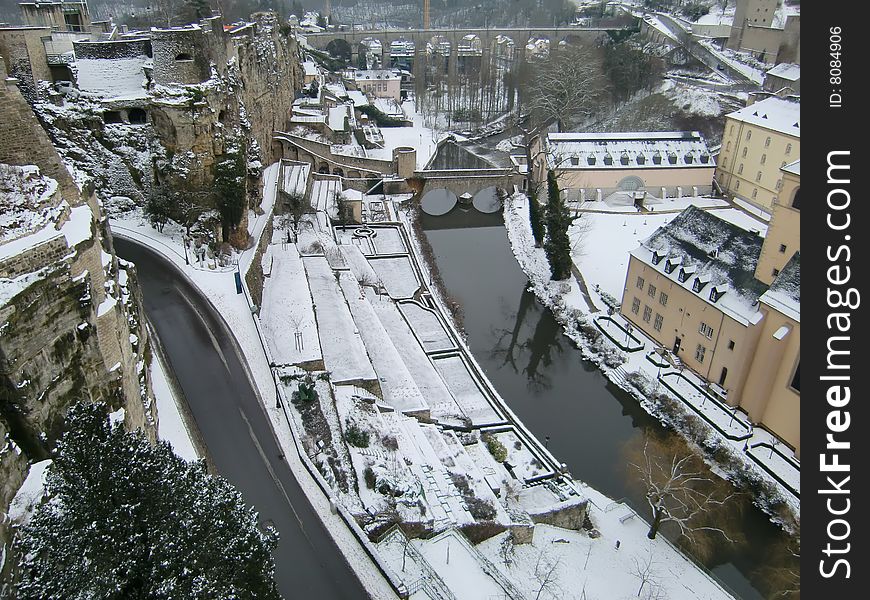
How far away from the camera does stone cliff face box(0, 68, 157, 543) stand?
13078mm

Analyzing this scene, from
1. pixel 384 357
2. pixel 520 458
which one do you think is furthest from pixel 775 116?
pixel 520 458

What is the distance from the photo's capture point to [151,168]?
1262 inches

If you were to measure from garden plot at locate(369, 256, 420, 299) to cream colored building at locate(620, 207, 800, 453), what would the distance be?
13.1 meters

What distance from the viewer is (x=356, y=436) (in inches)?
852

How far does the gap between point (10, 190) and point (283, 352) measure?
39.3 feet

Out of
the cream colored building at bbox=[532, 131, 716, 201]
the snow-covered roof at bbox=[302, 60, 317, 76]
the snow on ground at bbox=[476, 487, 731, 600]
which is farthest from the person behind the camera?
the snow-covered roof at bbox=[302, 60, 317, 76]

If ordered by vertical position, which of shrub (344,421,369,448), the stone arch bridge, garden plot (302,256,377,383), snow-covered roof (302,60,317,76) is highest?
the stone arch bridge

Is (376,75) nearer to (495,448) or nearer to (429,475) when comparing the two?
(495,448)

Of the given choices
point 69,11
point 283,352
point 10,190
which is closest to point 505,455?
point 283,352

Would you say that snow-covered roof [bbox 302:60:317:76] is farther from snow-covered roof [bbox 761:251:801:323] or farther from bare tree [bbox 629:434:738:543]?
bare tree [bbox 629:434:738:543]

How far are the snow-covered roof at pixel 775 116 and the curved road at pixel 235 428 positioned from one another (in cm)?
4390

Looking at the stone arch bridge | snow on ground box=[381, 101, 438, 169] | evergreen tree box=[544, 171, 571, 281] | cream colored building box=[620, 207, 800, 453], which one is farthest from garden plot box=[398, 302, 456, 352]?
the stone arch bridge
